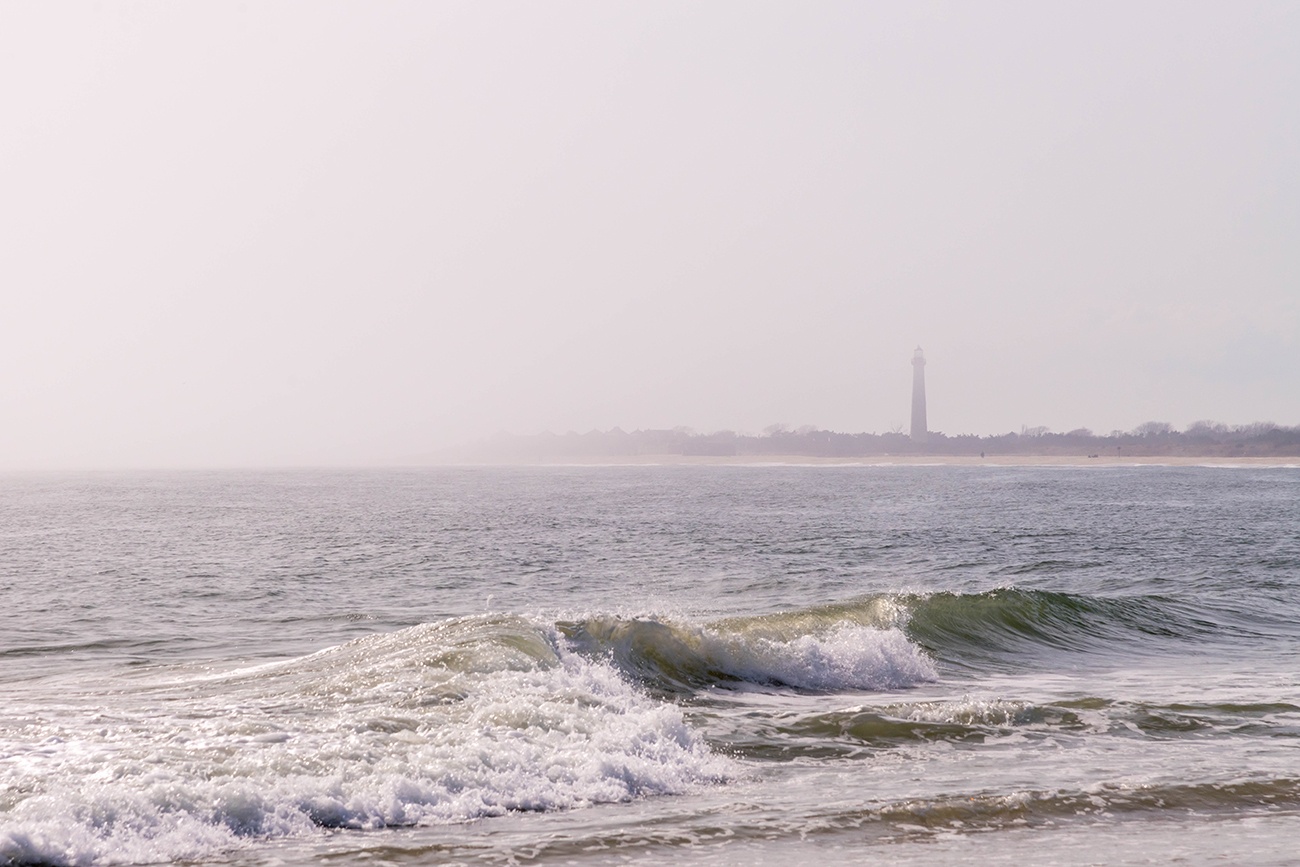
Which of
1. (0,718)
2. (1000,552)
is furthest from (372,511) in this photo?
(0,718)

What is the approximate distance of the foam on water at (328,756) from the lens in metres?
8.27

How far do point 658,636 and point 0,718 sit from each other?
29.3 ft

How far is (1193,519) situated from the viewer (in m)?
50.6

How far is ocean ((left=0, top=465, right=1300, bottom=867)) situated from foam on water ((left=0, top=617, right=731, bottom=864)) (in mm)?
36

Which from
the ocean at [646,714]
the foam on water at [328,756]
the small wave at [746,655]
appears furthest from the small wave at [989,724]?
the small wave at [746,655]

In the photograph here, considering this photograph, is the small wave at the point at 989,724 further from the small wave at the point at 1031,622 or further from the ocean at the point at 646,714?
the small wave at the point at 1031,622

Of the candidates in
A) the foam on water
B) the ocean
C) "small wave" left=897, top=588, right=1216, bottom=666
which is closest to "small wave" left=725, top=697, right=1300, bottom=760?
the ocean

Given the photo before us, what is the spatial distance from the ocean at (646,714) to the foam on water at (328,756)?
36 mm

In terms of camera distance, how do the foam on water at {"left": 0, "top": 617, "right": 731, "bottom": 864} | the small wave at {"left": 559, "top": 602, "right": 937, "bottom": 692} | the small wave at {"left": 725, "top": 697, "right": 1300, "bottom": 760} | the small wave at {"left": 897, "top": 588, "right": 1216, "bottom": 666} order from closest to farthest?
1. the foam on water at {"left": 0, "top": 617, "right": 731, "bottom": 864}
2. the small wave at {"left": 725, "top": 697, "right": 1300, "bottom": 760}
3. the small wave at {"left": 559, "top": 602, "right": 937, "bottom": 692}
4. the small wave at {"left": 897, "top": 588, "right": 1216, "bottom": 666}

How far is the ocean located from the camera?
8.34m

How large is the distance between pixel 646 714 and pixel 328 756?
3.53 meters

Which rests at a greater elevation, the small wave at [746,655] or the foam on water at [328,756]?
the foam on water at [328,756]

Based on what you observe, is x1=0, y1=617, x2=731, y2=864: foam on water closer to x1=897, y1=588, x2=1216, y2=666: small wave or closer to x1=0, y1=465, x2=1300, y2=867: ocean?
x1=0, y1=465, x2=1300, y2=867: ocean

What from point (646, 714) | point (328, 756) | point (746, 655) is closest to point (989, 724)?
point (646, 714)
